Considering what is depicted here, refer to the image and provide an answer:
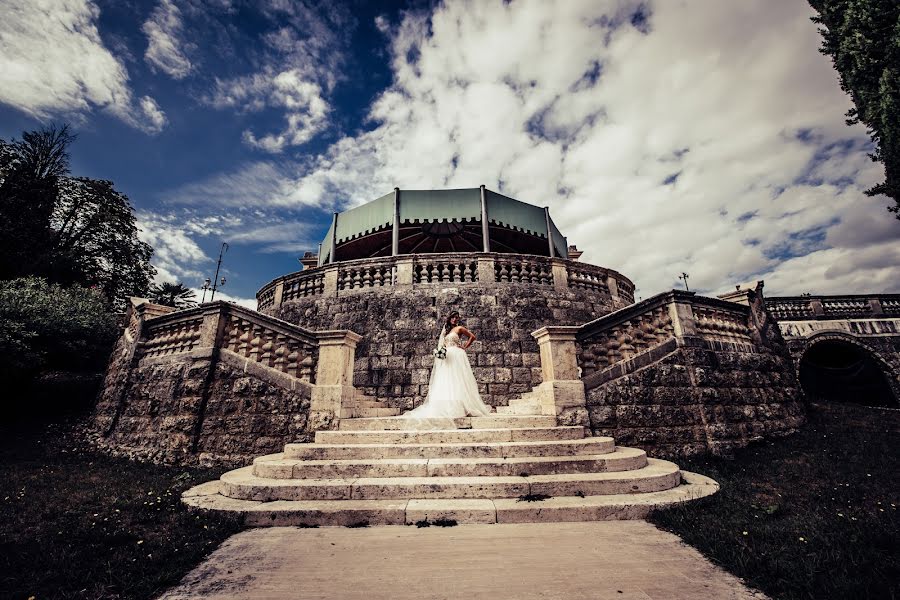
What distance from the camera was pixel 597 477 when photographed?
426 centimetres

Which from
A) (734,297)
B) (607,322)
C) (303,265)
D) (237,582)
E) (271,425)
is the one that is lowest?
(237,582)

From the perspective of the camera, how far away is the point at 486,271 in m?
9.74

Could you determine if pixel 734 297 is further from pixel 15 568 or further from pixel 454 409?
pixel 15 568

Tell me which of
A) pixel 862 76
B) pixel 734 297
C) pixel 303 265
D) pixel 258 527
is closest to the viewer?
pixel 258 527

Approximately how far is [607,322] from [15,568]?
7874 mm

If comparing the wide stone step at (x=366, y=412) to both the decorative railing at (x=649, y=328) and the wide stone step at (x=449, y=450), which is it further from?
the decorative railing at (x=649, y=328)

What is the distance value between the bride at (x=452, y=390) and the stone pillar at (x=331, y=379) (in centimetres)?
124

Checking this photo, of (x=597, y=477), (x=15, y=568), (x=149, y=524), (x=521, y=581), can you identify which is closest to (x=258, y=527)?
(x=149, y=524)

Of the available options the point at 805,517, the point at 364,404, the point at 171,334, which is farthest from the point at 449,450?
the point at 171,334

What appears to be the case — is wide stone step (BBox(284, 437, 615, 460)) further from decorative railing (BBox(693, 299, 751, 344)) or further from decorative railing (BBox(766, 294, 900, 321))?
decorative railing (BBox(766, 294, 900, 321))

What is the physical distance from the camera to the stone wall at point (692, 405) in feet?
20.5

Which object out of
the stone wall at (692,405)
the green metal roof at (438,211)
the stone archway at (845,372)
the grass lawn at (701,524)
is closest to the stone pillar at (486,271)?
the stone wall at (692,405)

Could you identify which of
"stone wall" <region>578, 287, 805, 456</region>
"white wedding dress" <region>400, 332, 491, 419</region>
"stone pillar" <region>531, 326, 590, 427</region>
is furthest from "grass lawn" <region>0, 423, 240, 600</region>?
"stone wall" <region>578, 287, 805, 456</region>

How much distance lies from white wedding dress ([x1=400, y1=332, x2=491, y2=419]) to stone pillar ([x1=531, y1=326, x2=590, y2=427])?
1.22m
